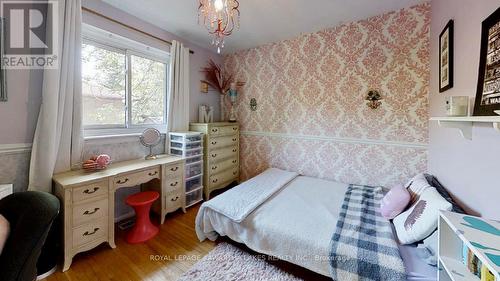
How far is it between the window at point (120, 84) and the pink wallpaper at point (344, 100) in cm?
136

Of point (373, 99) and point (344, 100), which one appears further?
point (344, 100)

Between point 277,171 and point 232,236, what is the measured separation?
132 centimetres

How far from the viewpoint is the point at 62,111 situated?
177 cm

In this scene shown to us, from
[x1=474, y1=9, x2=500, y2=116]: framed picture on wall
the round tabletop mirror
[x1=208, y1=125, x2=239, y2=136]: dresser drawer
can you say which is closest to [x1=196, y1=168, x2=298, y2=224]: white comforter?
[x1=208, y1=125, x2=239, y2=136]: dresser drawer

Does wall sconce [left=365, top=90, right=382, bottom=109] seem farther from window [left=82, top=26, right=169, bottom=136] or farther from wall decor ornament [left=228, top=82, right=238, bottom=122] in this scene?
window [left=82, top=26, right=169, bottom=136]

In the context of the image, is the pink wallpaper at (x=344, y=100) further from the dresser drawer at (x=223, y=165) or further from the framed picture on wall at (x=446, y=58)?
the framed picture on wall at (x=446, y=58)

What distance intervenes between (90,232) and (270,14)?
278 cm

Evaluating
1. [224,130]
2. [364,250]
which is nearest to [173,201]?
[224,130]

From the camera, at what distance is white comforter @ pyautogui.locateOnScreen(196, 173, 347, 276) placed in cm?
145

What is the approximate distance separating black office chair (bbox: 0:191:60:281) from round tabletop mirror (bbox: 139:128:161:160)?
1.28m

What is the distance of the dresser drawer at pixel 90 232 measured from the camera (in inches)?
64.2

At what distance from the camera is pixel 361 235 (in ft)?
4.78

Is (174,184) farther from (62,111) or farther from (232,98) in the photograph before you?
(232,98)

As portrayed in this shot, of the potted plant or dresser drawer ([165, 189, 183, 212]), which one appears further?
the potted plant
